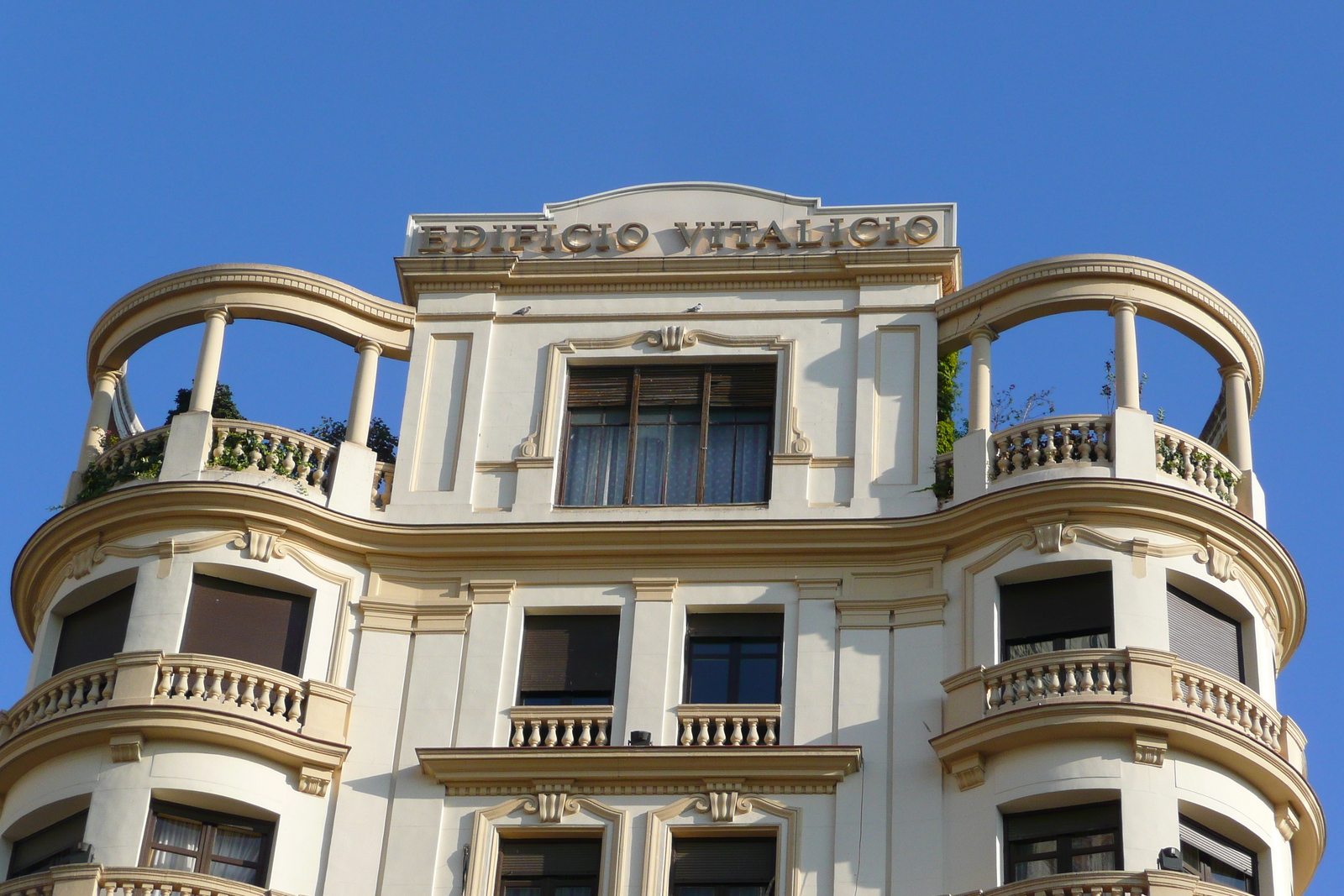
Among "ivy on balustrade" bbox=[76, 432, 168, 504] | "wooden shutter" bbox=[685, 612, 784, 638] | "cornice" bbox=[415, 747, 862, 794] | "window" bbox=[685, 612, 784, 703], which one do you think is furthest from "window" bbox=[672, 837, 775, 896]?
"ivy on balustrade" bbox=[76, 432, 168, 504]

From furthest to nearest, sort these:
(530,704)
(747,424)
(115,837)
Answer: (747,424) → (530,704) → (115,837)

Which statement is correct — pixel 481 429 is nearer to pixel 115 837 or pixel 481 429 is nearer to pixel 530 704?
pixel 530 704

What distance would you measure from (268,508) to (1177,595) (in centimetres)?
1271

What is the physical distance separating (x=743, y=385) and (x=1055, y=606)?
6.13 meters

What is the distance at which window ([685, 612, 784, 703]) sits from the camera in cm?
3159

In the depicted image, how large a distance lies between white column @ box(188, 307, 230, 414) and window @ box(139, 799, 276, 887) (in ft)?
21.0

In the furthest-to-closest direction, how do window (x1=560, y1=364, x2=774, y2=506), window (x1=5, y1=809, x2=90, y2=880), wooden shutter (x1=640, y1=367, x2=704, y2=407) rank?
1. wooden shutter (x1=640, y1=367, x2=704, y2=407)
2. window (x1=560, y1=364, x2=774, y2=506)
3. window (x1=5, y1=809, x2=90, y2=880)

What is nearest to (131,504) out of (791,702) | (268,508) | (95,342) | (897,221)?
(268,508)

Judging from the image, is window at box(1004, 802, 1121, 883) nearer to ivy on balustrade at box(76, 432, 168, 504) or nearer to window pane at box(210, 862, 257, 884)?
window pane at box(210, 862, 257, 884)

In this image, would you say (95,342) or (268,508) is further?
(95,342)

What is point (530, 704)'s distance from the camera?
104 ft

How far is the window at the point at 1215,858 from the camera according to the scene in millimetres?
29031

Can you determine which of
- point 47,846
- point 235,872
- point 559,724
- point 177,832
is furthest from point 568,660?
point 47,846

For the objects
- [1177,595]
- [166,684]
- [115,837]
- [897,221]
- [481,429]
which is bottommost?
[115,837]
